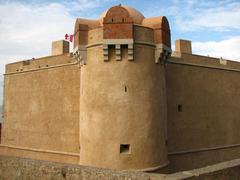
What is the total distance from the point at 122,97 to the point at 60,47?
8850mm

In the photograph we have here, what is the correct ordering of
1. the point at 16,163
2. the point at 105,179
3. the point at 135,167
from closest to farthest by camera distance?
the point at 105,179 < the point at 16,163 < the point at 135,167

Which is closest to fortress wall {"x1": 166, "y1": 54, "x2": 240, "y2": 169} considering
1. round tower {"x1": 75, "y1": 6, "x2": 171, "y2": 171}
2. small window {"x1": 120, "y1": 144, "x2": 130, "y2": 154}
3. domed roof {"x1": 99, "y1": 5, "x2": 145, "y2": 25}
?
domed roof {"x1": 99, "y1": 5, "x2": 145, "y2": 25}

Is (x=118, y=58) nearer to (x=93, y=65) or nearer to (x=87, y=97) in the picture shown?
(x=93, y=65)

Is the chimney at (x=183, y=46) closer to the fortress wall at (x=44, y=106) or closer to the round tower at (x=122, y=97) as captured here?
the round tower at (x=122, y=97)

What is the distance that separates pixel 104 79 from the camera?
31.4 ft

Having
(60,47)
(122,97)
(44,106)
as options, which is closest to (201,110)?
(122,97)

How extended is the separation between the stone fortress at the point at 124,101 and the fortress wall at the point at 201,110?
0.20 feet

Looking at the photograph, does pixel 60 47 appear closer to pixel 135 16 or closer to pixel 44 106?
pixel 44 106

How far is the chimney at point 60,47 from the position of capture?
53.9 ft

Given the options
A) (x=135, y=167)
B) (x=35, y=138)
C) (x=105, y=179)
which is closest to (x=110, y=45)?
(x=135, y=167)

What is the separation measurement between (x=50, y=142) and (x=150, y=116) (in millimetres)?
7804

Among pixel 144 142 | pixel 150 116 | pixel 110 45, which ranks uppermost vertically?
pixel 110 45

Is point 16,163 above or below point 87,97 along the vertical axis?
below

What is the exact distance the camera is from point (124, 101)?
9367mm
